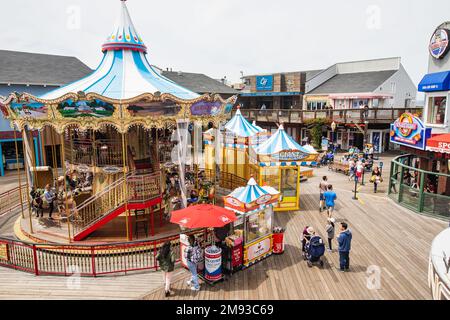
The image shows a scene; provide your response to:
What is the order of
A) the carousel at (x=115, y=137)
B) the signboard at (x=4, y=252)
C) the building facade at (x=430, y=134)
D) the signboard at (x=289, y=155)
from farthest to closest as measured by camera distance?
the building facade at (x=430, y=134), the signboard at (x=289, y=155), the carousel at (x=115, y=137), the signboard at (x=4, y=252)

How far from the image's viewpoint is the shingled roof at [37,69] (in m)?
25.5

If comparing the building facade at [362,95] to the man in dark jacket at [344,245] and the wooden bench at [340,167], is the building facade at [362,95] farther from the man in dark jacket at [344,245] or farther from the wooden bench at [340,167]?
the man in dark jacket at [344,245]

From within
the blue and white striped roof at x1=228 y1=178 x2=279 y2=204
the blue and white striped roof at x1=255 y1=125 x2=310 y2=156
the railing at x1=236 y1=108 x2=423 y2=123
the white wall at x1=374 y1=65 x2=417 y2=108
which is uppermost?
the white wall at x1=374 y1=65 x2=417 y2=108

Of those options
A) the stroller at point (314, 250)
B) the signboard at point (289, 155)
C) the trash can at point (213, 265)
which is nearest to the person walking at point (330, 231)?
the stroller at point (314, 250)

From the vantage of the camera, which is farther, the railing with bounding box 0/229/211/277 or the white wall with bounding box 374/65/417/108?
the white wall with bounding box 374/65/417/108

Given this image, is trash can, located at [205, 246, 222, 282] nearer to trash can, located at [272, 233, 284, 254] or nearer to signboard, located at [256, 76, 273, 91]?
trash can, located at [272, 233, 284, 254]

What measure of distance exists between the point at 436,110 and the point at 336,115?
16158mm

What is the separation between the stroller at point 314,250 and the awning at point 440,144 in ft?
27.0

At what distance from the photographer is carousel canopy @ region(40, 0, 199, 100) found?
1226cm

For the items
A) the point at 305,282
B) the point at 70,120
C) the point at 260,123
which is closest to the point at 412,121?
the point at 305,282

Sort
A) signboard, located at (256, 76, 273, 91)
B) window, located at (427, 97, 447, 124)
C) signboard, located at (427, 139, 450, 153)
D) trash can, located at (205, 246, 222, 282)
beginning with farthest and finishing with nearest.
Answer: signboard, located at (256, 76, 273, 91) < window, located at (427, 97, 447, 124) < signboard, located at (427, 139, 450, 153) < trash can, located at (205, 246, 222, 282)

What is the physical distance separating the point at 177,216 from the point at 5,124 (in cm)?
2243

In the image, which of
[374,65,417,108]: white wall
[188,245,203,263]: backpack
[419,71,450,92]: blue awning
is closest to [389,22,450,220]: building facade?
[419,71,450,92]: blue awning

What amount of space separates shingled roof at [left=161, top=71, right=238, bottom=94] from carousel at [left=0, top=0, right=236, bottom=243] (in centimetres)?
2723
